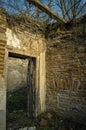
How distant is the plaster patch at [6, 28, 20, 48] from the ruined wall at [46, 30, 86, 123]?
128cm

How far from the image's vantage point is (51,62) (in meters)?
5.73

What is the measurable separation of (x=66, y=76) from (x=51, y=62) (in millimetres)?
713

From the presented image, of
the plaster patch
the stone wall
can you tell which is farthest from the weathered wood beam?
the stone wall

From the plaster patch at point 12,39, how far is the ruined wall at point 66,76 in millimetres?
1280

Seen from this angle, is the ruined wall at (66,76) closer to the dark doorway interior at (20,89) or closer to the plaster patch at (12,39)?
the dark doorway interior at (20,89)

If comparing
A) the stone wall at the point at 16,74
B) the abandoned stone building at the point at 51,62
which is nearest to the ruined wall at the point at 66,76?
the abandoned stone building at the point at 51,62

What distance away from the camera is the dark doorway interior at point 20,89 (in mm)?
5453

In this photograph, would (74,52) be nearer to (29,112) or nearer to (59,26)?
(59,26)

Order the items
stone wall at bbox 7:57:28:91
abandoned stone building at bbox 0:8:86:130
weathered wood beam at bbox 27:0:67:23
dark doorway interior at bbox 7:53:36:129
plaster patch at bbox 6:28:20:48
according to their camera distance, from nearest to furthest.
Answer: weathered wood beam at bbox 27:0:67:23
plaster patch at bbox 6:28:20:48
abandoned stone building at bbox 0:8:86:130
dark doorway interior at bbox 7:53:36:129
stone wall at bbox 7:57:28:91

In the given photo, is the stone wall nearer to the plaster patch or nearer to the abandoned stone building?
the abandoned stone building

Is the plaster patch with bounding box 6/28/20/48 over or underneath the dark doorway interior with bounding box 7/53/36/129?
over

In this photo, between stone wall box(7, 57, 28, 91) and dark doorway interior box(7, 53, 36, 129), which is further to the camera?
stone wall box(7, 57, 28, 91)

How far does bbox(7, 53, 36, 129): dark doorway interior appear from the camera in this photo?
5453 millimetres

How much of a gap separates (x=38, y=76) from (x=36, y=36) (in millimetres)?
1238
